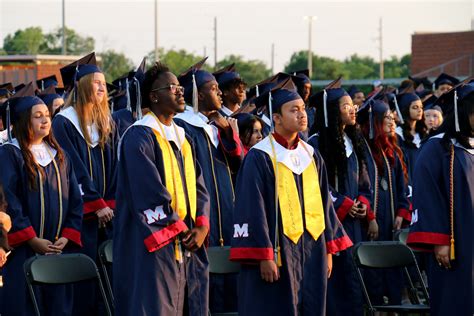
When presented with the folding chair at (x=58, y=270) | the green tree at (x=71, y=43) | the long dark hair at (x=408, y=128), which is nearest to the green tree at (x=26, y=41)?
the green tree at (x=71, y=43)

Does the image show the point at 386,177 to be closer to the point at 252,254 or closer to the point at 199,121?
the point at 199,121

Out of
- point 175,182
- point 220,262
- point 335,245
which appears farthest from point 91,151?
point 335,245

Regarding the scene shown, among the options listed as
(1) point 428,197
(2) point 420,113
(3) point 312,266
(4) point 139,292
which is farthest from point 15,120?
(2) point 420,113

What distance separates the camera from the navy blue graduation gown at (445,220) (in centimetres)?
711

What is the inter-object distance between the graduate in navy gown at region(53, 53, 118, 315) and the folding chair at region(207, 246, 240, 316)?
1.18 meters

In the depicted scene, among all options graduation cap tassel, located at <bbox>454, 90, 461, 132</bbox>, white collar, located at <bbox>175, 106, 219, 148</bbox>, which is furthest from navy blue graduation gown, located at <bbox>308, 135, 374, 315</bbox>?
graduation cap tassel, located at <bbox>454, 90, 461, 132</bbox>

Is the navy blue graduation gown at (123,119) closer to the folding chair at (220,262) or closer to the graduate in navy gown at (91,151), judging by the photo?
the graduate in navy gown at (91,151)

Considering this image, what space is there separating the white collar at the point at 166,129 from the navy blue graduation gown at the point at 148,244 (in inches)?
1.7

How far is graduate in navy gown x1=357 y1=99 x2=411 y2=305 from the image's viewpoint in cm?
929

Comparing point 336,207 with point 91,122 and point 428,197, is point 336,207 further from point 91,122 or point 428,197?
point 91,122

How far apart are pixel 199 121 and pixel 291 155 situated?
1686 mm

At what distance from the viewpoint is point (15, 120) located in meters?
7.85

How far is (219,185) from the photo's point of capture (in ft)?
28.6

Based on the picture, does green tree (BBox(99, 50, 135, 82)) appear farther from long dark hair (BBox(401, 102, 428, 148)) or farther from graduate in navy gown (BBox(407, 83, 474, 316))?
graduate in navy gown (BBox(407, 83, 474, 316))
